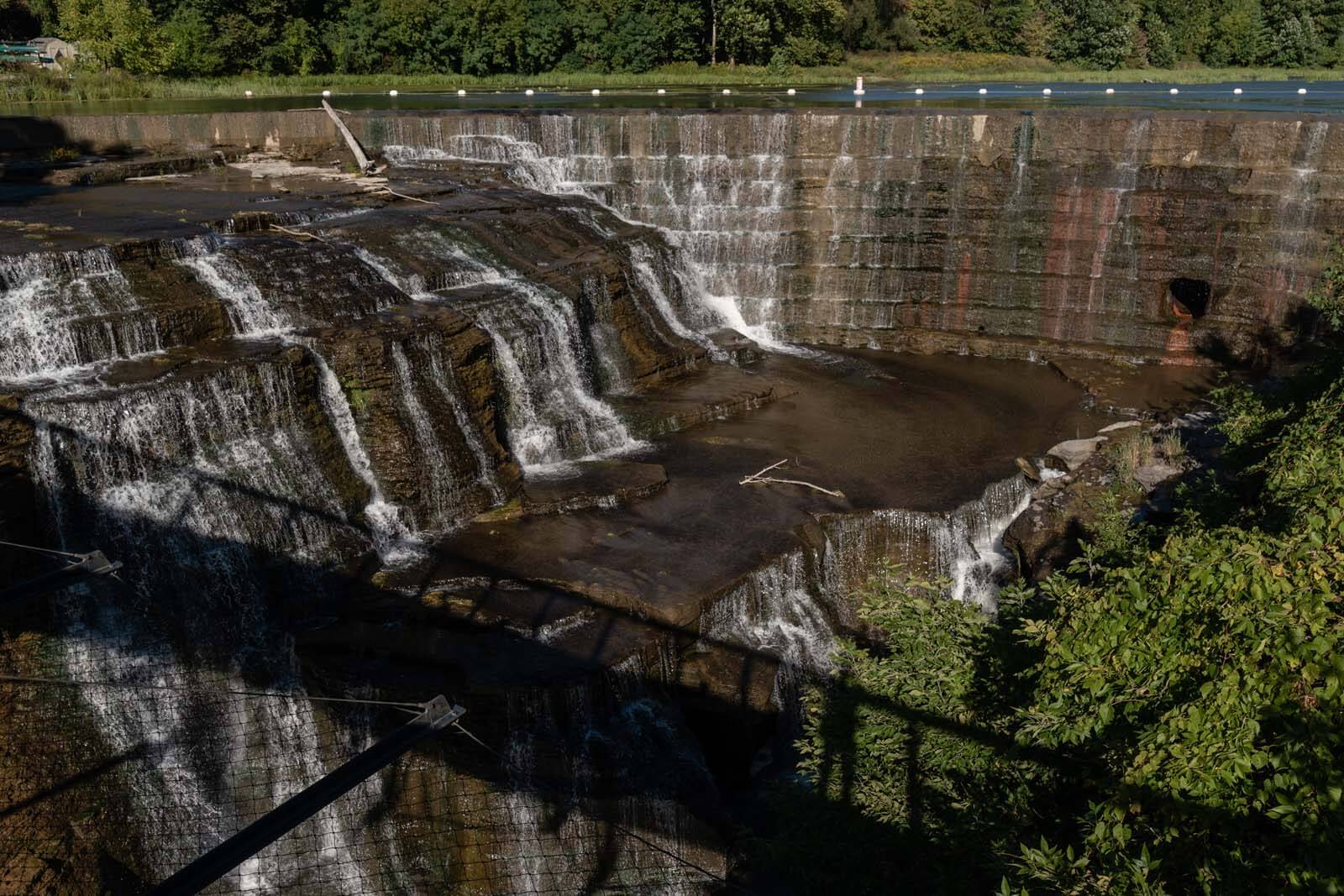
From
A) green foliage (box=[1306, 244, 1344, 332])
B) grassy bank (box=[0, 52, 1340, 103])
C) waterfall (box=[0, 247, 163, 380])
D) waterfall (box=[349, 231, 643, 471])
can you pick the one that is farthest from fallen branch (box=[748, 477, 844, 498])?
grassy bank (box=[0, 52, 1340, 103])

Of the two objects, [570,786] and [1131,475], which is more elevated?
[1131,475]

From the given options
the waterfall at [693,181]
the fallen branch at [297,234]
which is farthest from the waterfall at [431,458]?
the waterfall at [693,181]

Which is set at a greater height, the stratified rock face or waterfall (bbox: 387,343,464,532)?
the stratified rock face

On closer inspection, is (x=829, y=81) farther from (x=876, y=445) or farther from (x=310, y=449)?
(x=310, y=449)

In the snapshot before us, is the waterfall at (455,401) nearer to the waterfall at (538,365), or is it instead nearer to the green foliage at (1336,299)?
the waterfall at (538,365)

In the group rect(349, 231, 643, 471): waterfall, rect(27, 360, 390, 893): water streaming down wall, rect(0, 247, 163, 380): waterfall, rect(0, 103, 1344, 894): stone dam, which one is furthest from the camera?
rect(349, 231, 643, 471): waterfall

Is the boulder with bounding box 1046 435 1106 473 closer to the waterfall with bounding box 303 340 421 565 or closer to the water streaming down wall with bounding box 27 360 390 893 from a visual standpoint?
the waterfall with bounding box 303 340 421 565

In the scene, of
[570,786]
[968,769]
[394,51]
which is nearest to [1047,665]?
[968,769]
